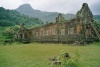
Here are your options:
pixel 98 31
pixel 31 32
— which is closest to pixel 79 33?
pixel 98 31

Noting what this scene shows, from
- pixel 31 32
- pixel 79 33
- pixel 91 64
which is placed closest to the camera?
pixel 91 64

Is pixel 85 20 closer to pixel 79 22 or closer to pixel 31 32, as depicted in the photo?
pixel 79 22

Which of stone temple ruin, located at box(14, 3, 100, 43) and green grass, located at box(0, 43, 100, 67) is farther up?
stone temple ruin, located at box(14, 3, 100, 43)

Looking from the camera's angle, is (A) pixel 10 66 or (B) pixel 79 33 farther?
(B) pixel 79 33

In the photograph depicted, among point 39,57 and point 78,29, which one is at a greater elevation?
point 78,29

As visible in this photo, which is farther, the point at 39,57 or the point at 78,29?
the point at 78,29

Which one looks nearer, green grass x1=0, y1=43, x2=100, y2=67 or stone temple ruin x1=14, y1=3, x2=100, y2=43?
green grass x1=0, y1=43, x2=100, y2=67

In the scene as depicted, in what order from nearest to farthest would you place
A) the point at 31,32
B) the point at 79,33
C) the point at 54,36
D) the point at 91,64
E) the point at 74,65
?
the point at 74,65 → the point at 91,64 → the point at 79,33 → the point at 54,36 → the point at 31,32

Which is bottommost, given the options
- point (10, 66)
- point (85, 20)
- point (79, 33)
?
point (10, 66)

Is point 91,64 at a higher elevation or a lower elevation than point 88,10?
lower

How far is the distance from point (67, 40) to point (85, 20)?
467 cm

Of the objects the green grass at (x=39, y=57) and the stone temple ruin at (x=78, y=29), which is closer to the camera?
the green grass at (x=39, y=57)

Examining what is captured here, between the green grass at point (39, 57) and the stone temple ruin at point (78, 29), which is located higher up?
the stone temple ruin at point (78, 29)

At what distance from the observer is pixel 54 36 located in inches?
1697
